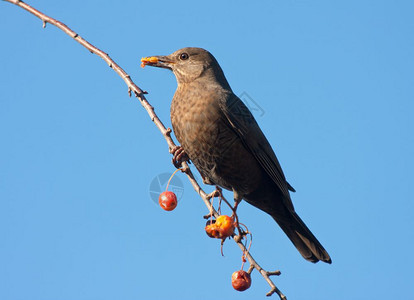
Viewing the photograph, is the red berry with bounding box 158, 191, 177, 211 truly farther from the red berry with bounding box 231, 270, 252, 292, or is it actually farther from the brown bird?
the brown bird

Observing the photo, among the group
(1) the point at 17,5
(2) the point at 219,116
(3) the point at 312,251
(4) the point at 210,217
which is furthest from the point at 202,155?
(1) the point at 17,5

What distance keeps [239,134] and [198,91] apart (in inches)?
23.6

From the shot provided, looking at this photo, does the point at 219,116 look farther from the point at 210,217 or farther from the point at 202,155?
the point at 210,217

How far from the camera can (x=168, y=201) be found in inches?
181

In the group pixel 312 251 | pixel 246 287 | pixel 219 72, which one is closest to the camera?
pixel 246 287

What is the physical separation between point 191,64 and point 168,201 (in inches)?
80.6

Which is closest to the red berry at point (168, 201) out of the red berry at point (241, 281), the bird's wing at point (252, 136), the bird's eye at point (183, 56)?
the red berry at point (241, 281)

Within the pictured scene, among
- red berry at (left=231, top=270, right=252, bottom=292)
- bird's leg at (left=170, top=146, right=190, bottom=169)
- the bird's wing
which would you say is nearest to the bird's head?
the bird's wing

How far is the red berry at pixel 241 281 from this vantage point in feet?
13.6

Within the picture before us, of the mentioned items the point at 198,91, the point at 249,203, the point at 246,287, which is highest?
the point at 198,91

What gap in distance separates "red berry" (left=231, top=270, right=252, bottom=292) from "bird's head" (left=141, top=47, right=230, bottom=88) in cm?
248

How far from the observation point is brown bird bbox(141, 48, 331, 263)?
554cm

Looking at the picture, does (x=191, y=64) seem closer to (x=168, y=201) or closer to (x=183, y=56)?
(x=183, y=56)

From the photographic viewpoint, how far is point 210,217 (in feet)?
15.4
